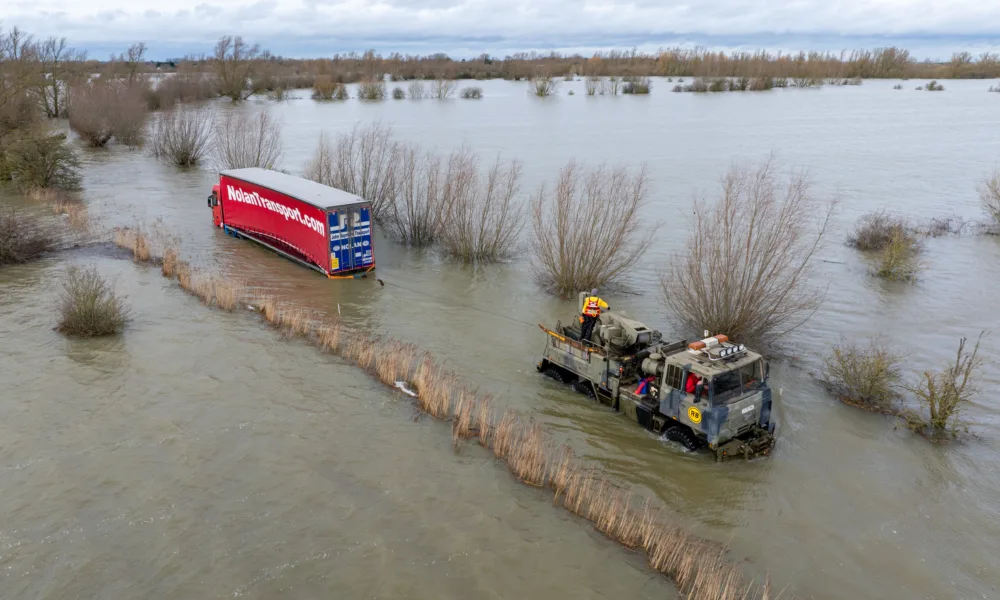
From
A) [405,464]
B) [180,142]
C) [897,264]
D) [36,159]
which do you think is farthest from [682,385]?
[180,142]

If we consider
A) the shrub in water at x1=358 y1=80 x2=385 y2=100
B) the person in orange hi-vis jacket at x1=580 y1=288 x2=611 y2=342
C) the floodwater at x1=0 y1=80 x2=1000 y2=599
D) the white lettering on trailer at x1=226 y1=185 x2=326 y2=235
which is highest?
the shrub in water at x1=358 y1=80 x2=385 y2=100

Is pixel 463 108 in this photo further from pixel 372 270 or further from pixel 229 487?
pixel 229 487

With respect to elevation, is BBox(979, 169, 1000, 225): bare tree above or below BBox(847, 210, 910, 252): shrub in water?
above

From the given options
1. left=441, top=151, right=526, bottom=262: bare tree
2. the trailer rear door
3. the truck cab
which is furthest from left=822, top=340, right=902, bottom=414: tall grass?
the trailer rear door

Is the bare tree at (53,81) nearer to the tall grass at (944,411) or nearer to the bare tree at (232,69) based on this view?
the bare tree at (232,69)

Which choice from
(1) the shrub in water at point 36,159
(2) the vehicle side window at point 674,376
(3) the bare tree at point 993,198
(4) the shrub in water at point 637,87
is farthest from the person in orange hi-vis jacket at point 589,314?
→ (4) the shrub in water at point 637,87

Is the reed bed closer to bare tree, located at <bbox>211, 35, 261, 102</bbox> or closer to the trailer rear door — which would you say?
the trailer rear door

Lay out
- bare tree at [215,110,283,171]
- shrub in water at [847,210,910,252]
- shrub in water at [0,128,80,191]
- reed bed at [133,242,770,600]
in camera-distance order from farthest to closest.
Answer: bare tree at [215,110,283,171], shrub in water at [0,128,80,191], shrub in water at [847,210,910,252], reed bed at [133,242,770,600]

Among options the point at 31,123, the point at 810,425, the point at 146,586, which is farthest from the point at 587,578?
the point at 31,123
